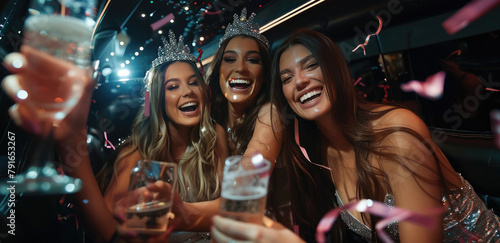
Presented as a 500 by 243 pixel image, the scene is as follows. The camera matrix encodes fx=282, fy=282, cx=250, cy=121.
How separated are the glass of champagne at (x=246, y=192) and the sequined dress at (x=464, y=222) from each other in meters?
0.92

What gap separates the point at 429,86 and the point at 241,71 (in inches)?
87.9

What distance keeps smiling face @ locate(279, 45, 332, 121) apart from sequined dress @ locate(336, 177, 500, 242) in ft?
1.83

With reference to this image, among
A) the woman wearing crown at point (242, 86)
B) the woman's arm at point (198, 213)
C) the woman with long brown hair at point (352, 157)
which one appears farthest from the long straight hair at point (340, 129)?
the woman's arm at point (198, 213)

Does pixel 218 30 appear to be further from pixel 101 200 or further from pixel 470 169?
pixel 470 169

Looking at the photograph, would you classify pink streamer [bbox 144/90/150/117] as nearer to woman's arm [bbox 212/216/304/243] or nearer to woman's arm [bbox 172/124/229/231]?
woman's arm [bbox 172/124/229/231]

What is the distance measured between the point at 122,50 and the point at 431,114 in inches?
107

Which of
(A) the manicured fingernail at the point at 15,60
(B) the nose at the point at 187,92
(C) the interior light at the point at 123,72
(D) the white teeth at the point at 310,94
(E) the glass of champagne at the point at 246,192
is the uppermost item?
(A) the manicured fingernail at the point at 15,60

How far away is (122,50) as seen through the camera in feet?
5.11

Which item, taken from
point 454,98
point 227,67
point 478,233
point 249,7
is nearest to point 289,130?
point 227,67

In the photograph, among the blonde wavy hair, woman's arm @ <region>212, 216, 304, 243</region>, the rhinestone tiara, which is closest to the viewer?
woman's arm @ <region>212, 216, 304, 243</region>

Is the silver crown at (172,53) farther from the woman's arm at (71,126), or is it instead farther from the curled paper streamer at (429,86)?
the curled paper streamer at (429,86)

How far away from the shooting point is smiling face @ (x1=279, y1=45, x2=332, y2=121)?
1340 millimetres

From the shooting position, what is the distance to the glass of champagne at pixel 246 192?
27.2 inches

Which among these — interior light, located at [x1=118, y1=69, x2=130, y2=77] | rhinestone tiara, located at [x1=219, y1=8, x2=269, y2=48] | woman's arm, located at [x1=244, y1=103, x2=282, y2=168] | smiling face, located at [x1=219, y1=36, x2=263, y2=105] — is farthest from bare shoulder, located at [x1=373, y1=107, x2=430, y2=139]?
interior light, located at [x1=118, y1=69, x2=130, y2=77]
